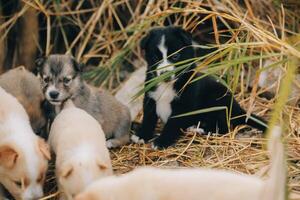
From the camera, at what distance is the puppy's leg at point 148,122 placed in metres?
6.27

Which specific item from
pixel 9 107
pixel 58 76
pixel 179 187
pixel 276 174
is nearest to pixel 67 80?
pixel 58 76

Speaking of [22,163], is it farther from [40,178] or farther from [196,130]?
[196,130]

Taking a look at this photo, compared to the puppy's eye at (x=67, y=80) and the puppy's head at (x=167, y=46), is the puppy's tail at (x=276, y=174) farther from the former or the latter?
the puppy's eye at (x=67, y=80)

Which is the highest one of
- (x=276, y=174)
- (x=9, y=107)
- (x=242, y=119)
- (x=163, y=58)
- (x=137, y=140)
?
(x=276, y=174)

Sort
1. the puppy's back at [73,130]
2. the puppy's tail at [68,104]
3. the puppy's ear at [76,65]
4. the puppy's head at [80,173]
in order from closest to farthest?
the puppy's head at [80,173]
the puppy's back at [73,130]
the puppy's tail at [68,104]
the puppy's ear at [76,65]

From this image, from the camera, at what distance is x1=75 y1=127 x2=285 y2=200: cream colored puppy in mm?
3254

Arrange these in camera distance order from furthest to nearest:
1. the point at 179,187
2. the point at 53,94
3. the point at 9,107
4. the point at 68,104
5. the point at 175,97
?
the point at 175,97
the point at 53,94
the point at 68,104
the point at 9,107
the point at 179,187

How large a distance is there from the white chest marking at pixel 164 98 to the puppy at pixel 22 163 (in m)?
1.56

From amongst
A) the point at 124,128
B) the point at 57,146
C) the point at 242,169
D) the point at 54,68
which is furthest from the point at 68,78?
the point at 242,169

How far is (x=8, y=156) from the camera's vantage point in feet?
15.2

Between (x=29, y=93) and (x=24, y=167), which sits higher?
(x=29, y=93)

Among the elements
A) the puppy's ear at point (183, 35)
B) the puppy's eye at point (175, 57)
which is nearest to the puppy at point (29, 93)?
the puppy's eye at point (175, 57)

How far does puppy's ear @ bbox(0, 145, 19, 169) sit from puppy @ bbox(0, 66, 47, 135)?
1.30 m

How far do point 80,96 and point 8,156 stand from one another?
1.61m
